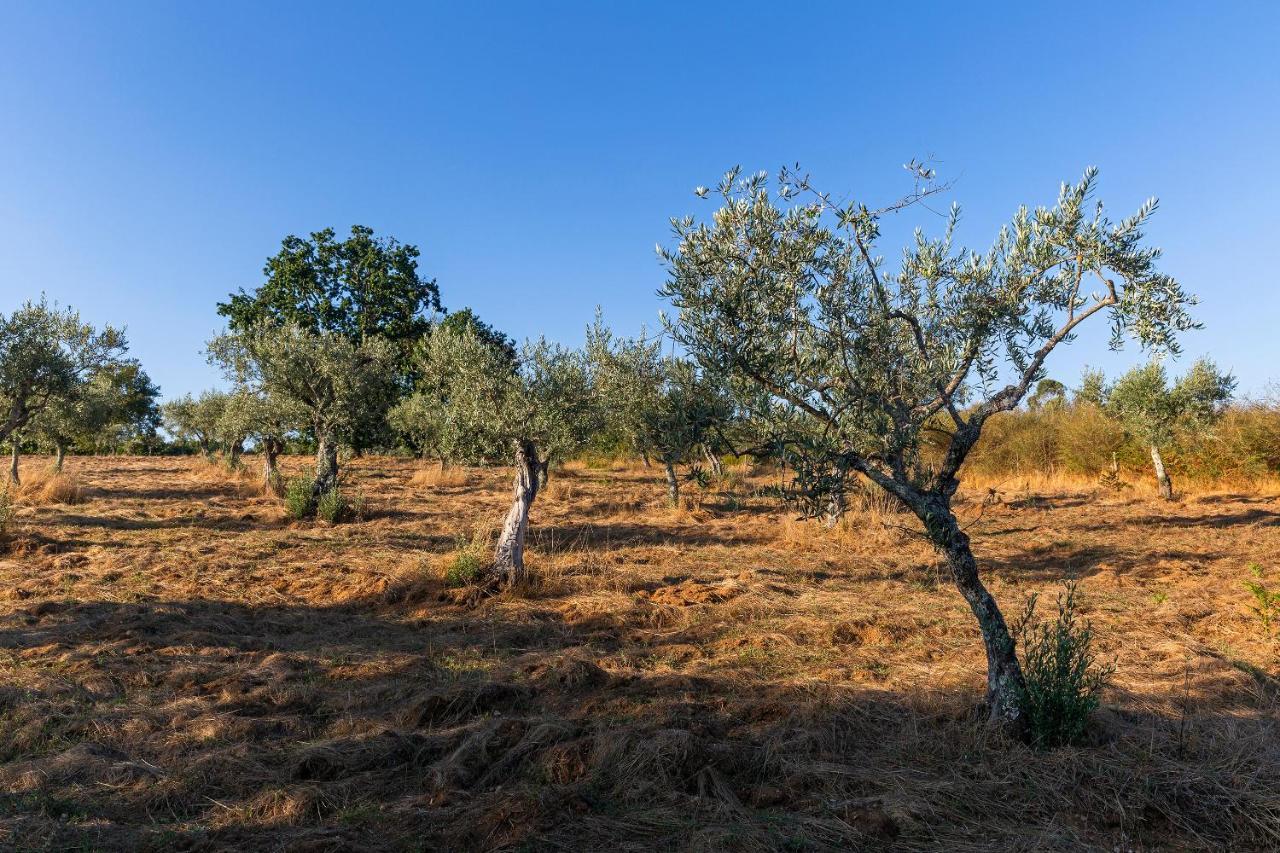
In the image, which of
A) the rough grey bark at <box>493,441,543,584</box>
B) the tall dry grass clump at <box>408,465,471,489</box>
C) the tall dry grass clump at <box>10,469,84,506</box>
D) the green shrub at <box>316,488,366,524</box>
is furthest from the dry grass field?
the tall dry grass clump at <box>408,465,471,489</box>

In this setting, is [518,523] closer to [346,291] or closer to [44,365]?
[44,365]

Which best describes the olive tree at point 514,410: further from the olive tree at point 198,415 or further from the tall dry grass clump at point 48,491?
the olive tree at point 198,415

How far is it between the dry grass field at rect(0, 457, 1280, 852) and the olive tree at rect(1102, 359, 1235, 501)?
1008 cm

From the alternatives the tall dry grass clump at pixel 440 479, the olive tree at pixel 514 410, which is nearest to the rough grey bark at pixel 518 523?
the olive tree at pixel 514 410

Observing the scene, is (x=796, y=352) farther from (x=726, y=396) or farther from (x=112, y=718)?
(x=112, y=718)

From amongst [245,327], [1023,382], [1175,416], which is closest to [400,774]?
[1023,382]

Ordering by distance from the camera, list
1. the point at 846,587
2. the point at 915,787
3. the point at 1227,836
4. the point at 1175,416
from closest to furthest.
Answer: the point at 1227,836, the point at 915,787, the point at 846,587, the point at 1175,416

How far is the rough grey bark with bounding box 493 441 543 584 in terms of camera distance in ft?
42.1

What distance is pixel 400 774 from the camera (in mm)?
5812

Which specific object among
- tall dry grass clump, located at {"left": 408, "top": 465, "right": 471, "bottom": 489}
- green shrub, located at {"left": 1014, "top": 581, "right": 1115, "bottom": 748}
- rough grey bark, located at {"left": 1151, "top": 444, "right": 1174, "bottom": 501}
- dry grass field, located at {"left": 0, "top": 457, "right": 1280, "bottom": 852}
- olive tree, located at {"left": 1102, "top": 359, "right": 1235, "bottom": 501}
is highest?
olive tree, located at {"left": 1102, "top": 359, "right": 1235, "bottom": 501}

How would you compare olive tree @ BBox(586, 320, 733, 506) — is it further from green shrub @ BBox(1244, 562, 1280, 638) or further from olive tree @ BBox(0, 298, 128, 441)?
olive tree @ BBox(0, 298, 128, 441)

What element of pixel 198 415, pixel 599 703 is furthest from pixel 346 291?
pixel 599 703

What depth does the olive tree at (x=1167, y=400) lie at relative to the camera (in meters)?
25.1

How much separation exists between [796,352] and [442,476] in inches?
984
